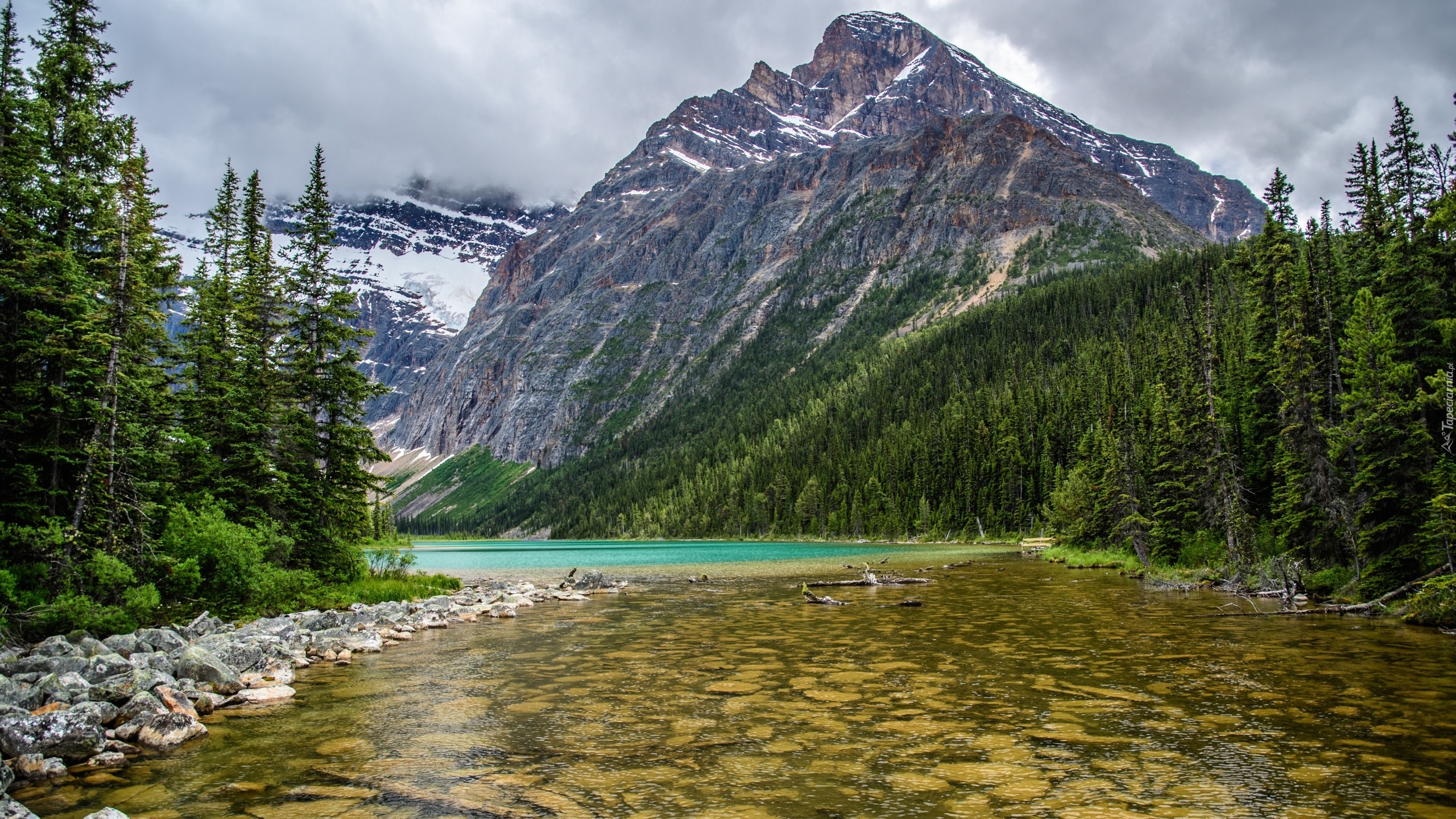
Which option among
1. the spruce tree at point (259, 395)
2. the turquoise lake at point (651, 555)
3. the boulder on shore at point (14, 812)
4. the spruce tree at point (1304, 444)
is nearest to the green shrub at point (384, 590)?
the spruce tree at point (259, 395)

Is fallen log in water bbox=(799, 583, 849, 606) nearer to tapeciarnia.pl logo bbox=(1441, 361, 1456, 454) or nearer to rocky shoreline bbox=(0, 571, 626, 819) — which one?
rocky shoreline bbox=(0, 571, 626, 819)

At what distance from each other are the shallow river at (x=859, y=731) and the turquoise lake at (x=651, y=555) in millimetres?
52350

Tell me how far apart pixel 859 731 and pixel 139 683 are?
13.6m

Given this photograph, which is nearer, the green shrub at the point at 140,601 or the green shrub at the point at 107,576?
the green shrub at the point at 107,576

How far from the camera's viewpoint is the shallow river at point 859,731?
29.8ft

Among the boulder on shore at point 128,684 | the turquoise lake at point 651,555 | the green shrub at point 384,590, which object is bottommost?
the turquoise lake at point 651,555

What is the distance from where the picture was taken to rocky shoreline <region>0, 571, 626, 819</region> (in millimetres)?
10898

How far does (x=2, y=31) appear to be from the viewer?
803 inches

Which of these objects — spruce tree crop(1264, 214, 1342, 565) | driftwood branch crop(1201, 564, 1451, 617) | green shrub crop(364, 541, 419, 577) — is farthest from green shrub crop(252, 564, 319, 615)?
spruce tree crop(1264, 214, 1342, 565)

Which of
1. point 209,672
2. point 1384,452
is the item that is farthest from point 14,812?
point 1384,452

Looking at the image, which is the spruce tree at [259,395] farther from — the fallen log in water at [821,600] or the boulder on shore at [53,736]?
the fallen log in water at [821,600]

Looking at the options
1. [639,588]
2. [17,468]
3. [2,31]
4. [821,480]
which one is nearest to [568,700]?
[17,468]

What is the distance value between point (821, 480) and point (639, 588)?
98454 mm

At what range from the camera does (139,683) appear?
542 inches
